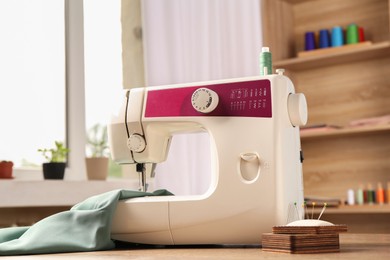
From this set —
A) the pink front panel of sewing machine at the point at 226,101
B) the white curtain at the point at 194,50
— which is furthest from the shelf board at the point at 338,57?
the pink front panel of sewing machine at the point at 226,101

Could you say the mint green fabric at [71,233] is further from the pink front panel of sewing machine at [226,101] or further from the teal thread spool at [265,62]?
the teal thread spool at [265,62]

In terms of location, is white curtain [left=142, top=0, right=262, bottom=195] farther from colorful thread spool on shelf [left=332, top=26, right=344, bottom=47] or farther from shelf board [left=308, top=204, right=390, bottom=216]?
shelf board [left=308, top=204, right=390, bottom=216]

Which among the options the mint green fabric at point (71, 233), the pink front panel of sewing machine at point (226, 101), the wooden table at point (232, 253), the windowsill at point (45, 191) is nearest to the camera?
the wooden table at point (232, 253)

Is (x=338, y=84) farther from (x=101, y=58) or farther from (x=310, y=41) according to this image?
(x=101, y=58)

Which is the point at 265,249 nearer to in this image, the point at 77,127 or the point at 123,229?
the point at 123,229

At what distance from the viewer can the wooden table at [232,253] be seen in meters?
1.19

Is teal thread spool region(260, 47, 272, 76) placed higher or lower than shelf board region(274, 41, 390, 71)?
lower

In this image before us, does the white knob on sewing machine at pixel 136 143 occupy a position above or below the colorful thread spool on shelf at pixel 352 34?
below

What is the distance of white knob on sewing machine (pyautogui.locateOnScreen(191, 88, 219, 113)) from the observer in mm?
1573

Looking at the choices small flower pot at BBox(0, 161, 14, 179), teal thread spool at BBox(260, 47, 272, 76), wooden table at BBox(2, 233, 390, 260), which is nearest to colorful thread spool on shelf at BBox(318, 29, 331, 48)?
small flower pot at BBox(0, 161, 14, 179)

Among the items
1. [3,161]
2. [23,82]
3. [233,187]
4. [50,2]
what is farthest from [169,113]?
[50,2]

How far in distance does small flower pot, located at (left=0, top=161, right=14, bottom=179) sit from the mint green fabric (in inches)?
56.1

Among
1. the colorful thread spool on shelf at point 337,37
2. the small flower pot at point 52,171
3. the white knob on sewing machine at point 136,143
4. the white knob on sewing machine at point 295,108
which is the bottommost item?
the small flower pot at point 52,171

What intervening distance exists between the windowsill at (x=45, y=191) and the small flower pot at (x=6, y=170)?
0.11 meters
